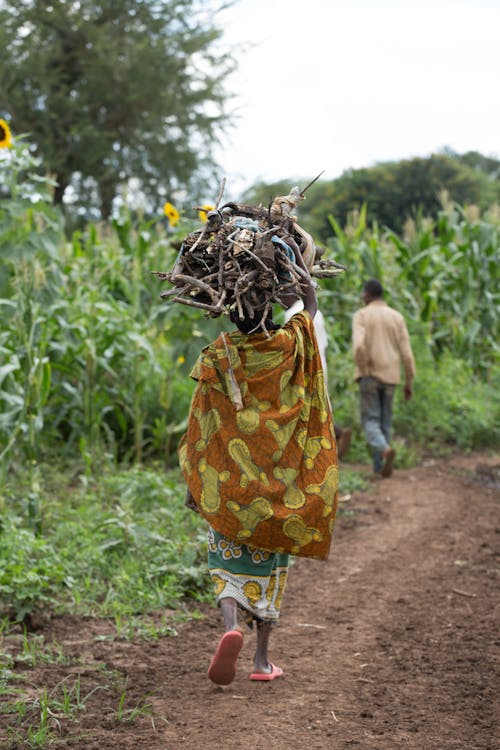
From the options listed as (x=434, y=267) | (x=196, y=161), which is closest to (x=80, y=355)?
(x=434, y=267)

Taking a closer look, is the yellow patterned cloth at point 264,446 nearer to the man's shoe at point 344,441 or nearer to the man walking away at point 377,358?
the man walking away at point 377,358

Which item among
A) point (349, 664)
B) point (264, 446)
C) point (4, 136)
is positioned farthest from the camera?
point (4, 136)

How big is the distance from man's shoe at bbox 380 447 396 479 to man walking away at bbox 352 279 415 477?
13 millimetres

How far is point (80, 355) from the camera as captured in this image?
288 inches

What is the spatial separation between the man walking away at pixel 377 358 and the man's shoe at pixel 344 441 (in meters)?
0.27

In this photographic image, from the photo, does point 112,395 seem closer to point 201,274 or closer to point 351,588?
point 351,588

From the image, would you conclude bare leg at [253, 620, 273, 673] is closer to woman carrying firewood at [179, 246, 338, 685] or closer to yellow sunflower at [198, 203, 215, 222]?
woman carrying firewood at [179, 246, 338, 685]

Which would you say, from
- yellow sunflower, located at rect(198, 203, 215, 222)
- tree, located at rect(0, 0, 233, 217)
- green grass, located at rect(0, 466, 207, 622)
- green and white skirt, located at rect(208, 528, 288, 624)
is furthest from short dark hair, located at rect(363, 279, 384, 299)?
tree, located at rect(0, 0, 233, 217)

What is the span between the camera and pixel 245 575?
3.76m

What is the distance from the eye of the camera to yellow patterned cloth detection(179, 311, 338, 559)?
11.8ft

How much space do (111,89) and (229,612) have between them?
Result: 75.5 feet

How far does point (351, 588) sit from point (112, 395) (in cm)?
332

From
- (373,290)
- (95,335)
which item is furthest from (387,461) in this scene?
(95,335)

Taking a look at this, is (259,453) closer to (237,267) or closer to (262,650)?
(237,267)
